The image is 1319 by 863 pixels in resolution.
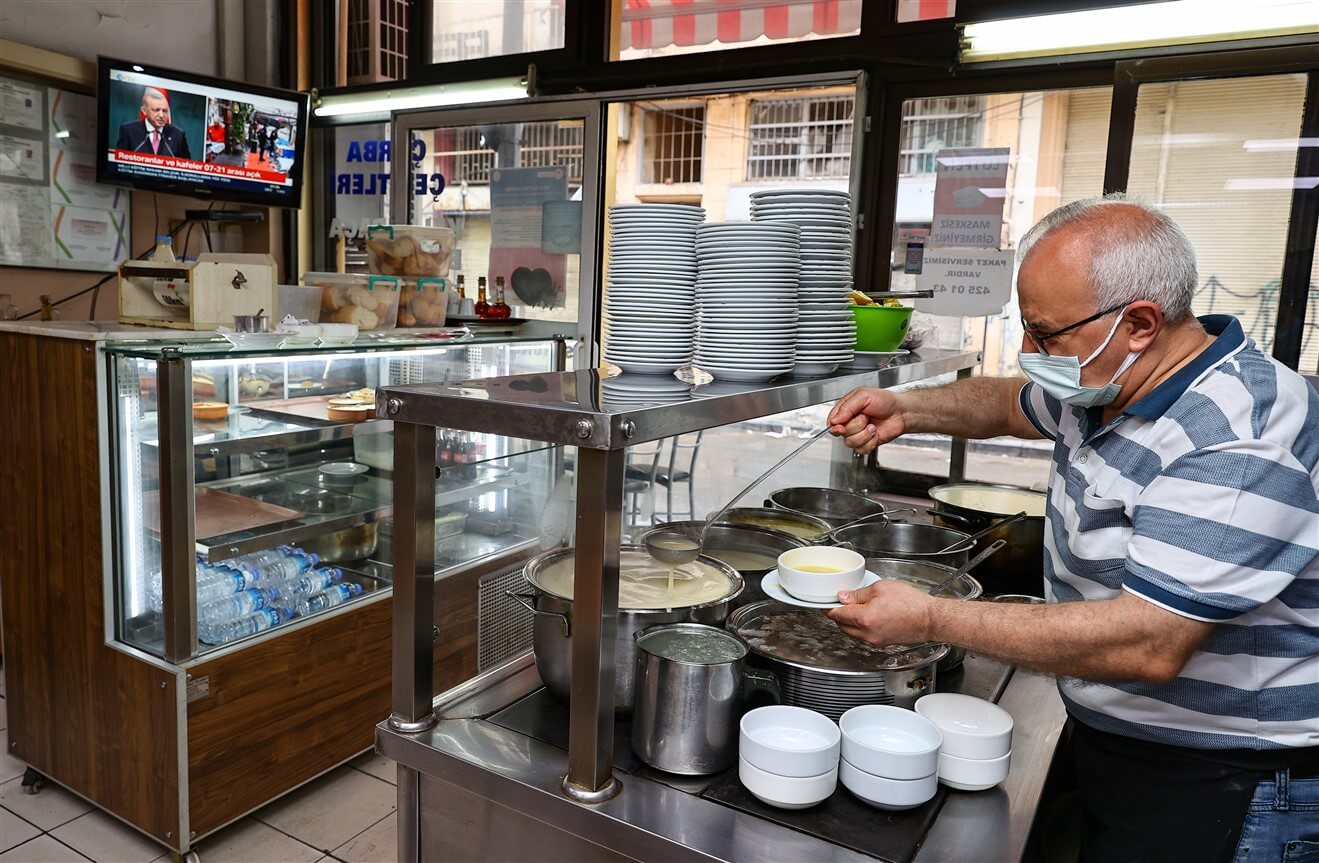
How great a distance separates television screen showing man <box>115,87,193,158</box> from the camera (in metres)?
4.36

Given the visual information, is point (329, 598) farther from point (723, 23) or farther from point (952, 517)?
point (723, 23)

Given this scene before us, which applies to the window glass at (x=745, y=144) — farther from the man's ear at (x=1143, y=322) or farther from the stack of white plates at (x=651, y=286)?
the man's ear at (x=1143, y=322)

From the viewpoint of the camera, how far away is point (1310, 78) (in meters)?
2.89

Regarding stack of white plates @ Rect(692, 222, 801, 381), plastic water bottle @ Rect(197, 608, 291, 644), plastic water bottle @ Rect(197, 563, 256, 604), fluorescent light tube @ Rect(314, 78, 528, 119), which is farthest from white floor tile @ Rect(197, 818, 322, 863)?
fluorescent light tube @ Rect(314, 78, 528, 119)

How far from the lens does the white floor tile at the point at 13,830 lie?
2566 mm

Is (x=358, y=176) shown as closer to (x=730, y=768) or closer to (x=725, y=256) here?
(x=725, y=256)

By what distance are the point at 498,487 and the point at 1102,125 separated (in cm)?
271

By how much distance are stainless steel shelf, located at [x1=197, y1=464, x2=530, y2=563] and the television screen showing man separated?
7.77ft

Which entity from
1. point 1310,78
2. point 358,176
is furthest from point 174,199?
point 1310,78

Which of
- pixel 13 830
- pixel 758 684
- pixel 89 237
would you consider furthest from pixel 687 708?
pixel 89 237

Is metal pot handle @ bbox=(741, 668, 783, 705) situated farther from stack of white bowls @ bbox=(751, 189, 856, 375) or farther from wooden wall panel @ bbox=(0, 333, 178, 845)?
wooden wall panel @ bbox=(0, 333, 178, 845)

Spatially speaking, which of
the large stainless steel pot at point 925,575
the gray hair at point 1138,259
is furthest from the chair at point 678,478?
the gray hair at point 1138,259

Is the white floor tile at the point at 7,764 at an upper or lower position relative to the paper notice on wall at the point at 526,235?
lower

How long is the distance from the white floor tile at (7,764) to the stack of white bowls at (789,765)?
2869mm
